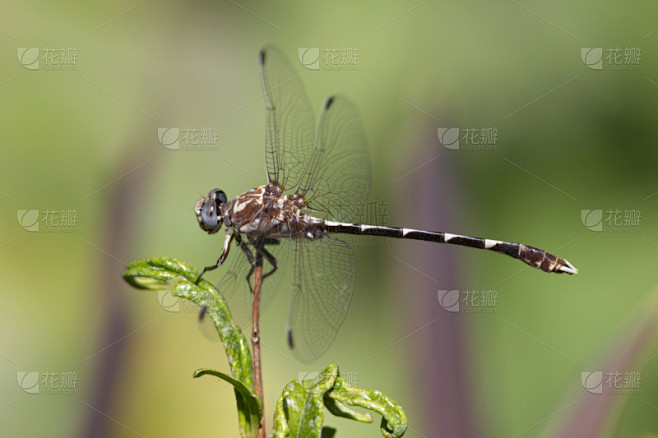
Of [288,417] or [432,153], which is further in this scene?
[432,153]

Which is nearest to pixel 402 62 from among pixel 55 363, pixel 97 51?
pixel 97 51

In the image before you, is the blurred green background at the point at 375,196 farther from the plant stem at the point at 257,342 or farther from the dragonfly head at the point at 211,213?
the plant stem at the point at 257,342

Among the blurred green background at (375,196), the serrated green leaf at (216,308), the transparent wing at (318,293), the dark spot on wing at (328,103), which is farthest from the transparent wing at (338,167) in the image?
the blurred green background at (375,196)

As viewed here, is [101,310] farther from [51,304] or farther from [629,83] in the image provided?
[629,83]

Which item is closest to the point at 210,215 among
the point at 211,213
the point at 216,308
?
the point at 211,213

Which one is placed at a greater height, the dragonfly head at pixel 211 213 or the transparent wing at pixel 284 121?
the transparent wing at pixel 284 121

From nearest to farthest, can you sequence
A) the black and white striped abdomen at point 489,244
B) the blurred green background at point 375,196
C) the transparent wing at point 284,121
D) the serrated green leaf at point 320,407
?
1. the serrated green leaf at point 320,407
2. the transparent wing at point 284,121
3. the black and white striped abdomen at point 489,244
4. the blurred green background at point 375,196
